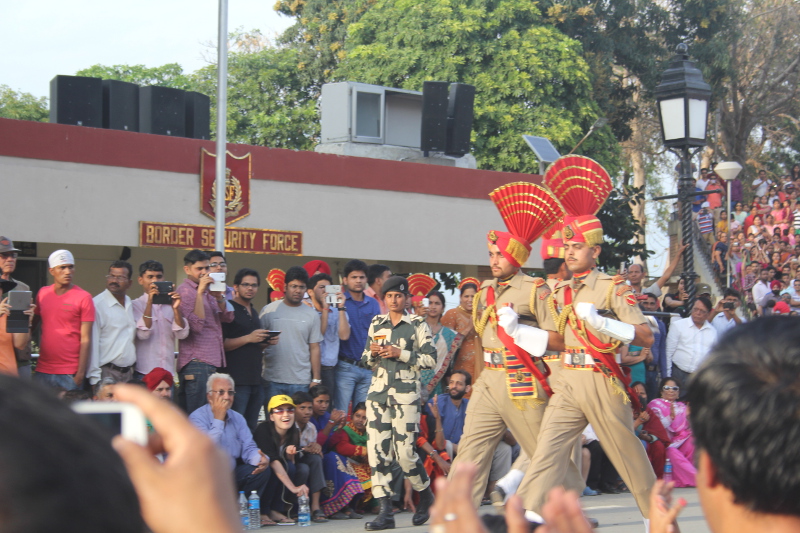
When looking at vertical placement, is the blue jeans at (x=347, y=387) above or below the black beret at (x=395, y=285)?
below

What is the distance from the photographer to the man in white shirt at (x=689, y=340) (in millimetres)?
11852

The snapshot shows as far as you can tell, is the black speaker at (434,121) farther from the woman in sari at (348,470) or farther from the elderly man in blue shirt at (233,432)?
the elderly man in blue shirt at (233,432)

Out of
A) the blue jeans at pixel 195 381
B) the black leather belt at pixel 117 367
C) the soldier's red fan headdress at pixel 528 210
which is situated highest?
the soldier's red fan headdress at pixel 528 210

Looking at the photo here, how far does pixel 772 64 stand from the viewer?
102ft

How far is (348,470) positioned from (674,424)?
4143 millimetres

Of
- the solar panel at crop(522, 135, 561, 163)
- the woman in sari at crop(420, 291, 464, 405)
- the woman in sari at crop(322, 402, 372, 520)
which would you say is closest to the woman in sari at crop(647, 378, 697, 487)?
the woman in sari at crop(420, 291, 464, 405)

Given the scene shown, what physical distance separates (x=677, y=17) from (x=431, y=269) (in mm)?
13161

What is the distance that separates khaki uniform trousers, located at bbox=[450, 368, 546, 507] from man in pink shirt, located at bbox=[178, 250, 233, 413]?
248 centimetres

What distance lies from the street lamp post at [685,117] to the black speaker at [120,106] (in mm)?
9260

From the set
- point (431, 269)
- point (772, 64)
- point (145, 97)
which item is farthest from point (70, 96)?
point (772, 64)

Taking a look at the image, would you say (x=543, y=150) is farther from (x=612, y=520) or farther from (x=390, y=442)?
(x=390, y=442)

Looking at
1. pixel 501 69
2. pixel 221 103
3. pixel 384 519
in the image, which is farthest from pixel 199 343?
pixel 501 69

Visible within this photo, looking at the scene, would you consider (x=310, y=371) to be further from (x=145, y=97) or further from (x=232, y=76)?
(x=232, y=76)

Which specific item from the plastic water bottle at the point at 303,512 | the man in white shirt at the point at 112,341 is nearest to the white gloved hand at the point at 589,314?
the plastic water bottle at the point at 303,512
